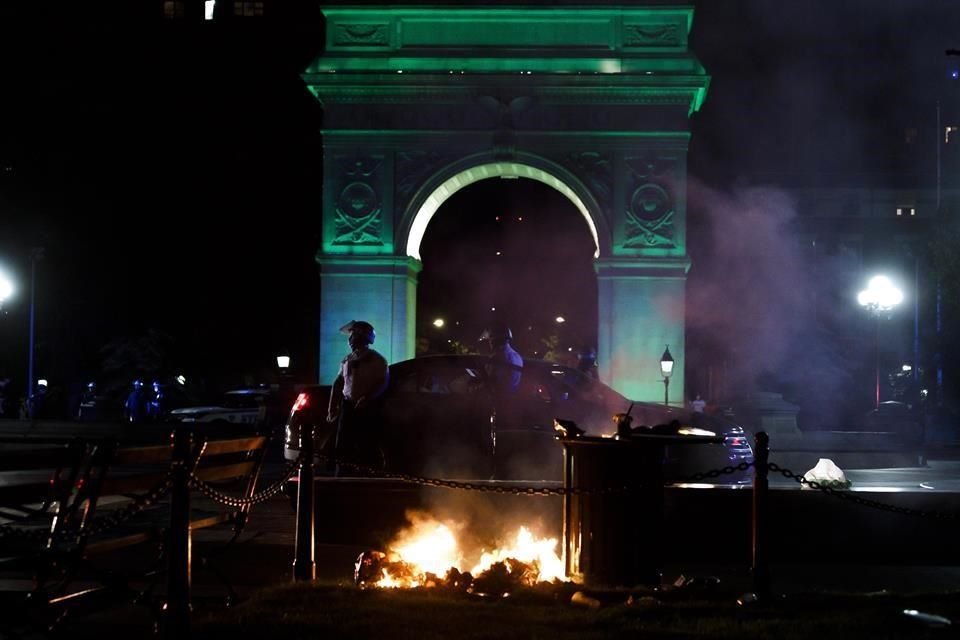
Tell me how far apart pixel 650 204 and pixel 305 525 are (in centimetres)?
2224

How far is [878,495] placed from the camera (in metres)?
8.92

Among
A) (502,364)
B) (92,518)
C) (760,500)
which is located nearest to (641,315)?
(502,364)

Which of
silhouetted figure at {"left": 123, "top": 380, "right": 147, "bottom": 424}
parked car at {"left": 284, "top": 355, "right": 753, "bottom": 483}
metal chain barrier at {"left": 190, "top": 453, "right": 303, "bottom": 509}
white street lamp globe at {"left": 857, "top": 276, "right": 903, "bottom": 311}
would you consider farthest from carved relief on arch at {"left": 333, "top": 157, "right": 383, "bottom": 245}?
metal chain barrier at {"left": 190, "top": 453, "right": 303, "bottom": 509}

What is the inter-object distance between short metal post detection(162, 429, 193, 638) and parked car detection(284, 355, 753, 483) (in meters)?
4.81

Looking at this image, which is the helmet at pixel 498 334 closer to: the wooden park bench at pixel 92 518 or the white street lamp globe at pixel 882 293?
the wooden park bench at pixel 92 518

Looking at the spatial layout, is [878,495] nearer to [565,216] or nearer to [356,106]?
[356,106]

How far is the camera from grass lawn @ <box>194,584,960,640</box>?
573cm

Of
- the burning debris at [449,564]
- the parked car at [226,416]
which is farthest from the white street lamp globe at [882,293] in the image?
the burning debris at [449,564]

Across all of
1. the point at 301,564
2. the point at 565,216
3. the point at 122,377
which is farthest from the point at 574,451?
the point at 565,216

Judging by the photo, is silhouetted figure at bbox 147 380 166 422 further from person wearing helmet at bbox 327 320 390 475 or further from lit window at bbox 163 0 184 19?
lit window at bbox 163 0 184 19

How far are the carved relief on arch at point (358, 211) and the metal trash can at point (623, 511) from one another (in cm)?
2192

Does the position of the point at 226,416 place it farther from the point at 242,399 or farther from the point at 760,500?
the point at 760,500

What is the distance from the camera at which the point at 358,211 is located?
1139 inches

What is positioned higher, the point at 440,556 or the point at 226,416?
the point at 440,556
